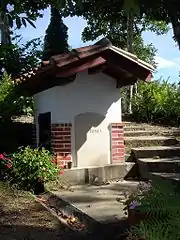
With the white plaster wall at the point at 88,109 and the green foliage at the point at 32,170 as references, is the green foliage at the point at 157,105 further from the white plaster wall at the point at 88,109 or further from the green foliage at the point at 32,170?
the green foliage at the point at 32,170

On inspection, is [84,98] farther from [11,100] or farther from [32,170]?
[32,170]

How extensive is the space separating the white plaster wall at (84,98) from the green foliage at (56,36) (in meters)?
7.62

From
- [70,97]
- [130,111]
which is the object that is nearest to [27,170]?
[70,97]

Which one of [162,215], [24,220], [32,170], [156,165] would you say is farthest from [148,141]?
[162,215]

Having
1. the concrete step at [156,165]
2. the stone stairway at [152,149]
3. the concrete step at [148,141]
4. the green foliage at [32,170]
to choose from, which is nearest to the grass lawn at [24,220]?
the green foliage at [32,170]

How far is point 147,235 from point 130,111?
1354 centimetres

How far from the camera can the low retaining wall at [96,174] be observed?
9000 mm

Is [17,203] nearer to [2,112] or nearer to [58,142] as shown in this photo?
[58,142]

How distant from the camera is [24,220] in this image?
6.34 meters

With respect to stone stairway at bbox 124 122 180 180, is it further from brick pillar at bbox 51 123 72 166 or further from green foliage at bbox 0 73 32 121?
green foliage at bbox 0 73 32 121

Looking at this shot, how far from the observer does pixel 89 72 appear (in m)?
9.53

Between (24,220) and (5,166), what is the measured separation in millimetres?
2730

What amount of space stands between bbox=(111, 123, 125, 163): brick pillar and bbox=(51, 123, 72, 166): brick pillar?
97cm

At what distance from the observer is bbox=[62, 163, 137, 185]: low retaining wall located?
900 centimetres
